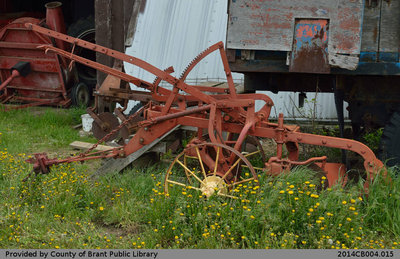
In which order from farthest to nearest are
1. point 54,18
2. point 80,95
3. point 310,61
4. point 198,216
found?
point 80,95
point 54,18
point 310,61
point 198,216

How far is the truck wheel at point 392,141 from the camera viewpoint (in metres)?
5.07

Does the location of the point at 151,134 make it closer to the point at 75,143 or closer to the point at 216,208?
the point at 216,208

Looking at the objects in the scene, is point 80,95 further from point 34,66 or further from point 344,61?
point 344,61

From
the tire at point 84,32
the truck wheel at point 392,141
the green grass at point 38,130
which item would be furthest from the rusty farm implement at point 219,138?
the tire at point 84,32

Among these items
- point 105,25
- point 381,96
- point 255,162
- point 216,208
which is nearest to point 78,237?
point 216,208

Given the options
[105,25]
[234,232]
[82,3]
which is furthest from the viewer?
[82,3]

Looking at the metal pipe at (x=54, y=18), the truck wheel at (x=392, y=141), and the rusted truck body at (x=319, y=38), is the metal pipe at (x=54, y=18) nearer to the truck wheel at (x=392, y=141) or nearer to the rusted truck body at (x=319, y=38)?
the rusted truck body at (x=319, y=38)

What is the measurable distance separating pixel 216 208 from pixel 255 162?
1867 mm

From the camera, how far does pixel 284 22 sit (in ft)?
16.0

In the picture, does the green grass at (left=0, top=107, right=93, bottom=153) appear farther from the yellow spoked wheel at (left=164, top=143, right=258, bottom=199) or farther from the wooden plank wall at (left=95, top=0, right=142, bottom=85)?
the yellow spoked wheel at (left=164, top=143, right=258, bottom=199)

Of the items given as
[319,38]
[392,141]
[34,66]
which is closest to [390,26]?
[319,38]

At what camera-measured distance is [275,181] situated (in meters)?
4.53

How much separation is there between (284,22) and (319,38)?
0.37 meters

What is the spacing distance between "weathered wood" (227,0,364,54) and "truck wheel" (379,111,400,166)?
0.90 m
